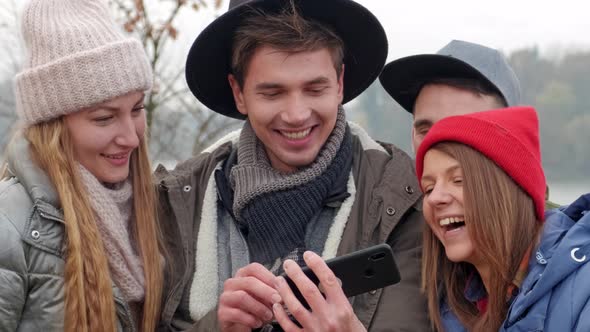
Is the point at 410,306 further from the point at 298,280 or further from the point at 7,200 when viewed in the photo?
the point at 7,200

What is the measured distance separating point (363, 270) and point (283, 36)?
0.98 metres

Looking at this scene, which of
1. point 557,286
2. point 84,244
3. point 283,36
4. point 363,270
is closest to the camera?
point 557,286

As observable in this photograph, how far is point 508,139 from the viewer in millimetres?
2904

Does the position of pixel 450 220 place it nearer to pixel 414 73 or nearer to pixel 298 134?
pixel 298 134

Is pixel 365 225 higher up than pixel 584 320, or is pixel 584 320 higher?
pixel 584 320

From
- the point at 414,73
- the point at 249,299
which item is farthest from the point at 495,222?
the point at 414,73

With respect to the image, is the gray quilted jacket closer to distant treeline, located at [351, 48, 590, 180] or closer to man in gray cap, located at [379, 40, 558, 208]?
man in gray cap, located at [379, 40, 558, 208]

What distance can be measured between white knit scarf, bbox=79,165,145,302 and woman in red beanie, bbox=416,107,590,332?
109cm

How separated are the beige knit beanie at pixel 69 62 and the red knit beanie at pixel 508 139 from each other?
1.16 m

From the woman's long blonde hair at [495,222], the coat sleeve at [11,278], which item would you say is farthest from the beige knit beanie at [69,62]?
the woman's long blonde hair at [495,222]

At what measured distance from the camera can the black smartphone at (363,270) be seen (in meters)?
2.72

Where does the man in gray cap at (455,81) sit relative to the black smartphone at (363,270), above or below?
above

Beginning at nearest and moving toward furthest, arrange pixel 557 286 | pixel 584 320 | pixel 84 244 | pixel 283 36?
1. pixel 584 320
2. pixel 557 286
3. pixel 84 244
4. pixel 283 36

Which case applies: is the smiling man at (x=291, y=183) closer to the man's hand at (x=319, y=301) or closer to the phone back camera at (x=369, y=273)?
the phone back camera at (x=369, y=273)
